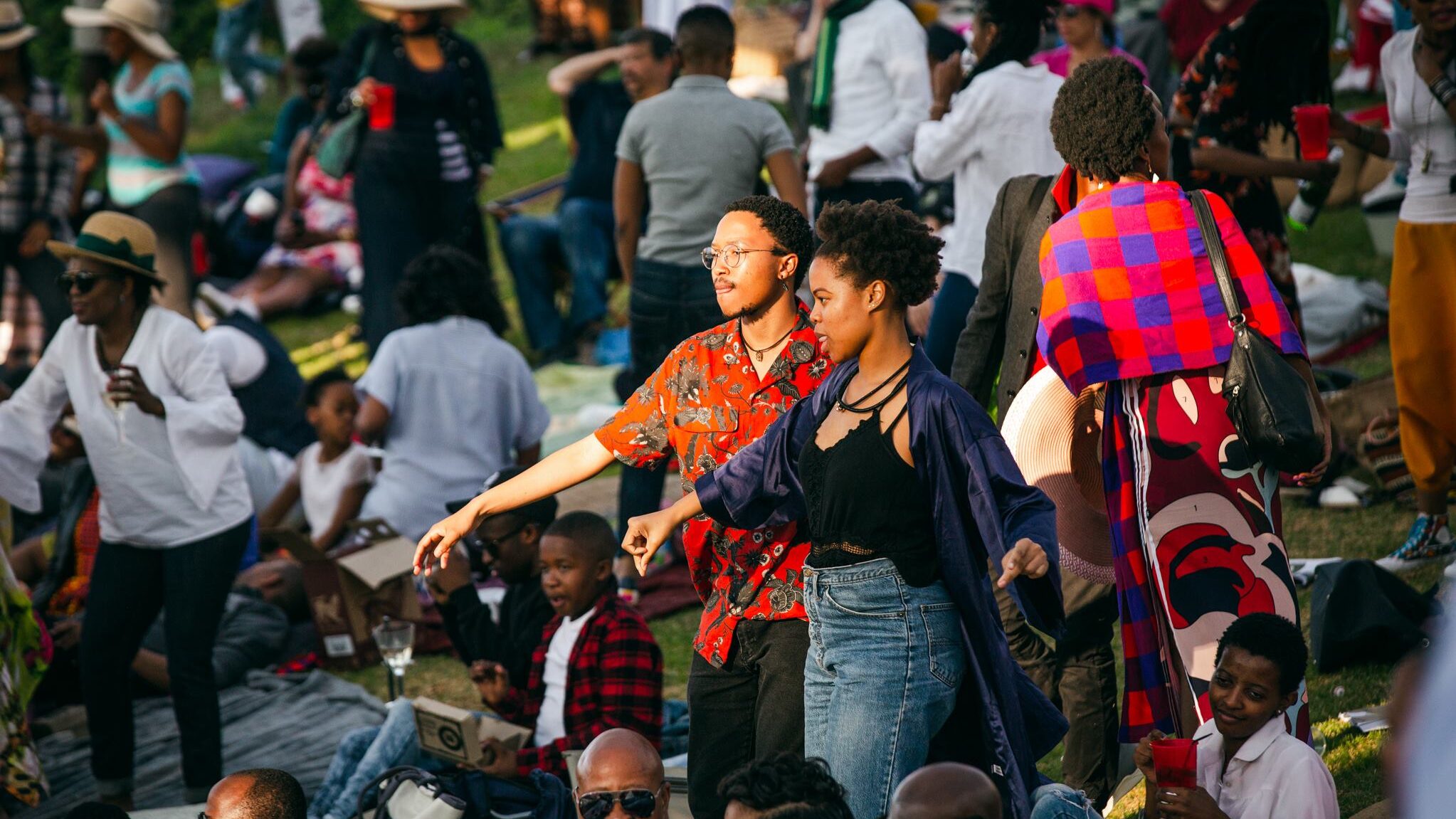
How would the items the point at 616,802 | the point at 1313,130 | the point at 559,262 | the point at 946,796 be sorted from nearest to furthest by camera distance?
1. the point at 946,796
2. the point at 616,802
3. the point at 1313,130
4. the point at 559,262

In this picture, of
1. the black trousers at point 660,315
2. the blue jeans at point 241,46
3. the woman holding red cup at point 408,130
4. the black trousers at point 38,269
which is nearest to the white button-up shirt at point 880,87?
the black trousers at point 660,315

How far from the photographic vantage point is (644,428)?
396cm

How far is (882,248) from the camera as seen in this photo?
3.46 metres

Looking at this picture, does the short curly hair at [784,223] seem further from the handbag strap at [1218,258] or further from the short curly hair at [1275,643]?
the short curly hair at [1275,643]

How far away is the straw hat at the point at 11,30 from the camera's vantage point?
9344 millimetres

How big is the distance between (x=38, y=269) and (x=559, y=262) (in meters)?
3.25

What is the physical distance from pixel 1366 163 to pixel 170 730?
8.00 meters

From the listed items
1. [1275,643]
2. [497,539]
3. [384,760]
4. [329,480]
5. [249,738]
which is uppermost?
[1275,643]

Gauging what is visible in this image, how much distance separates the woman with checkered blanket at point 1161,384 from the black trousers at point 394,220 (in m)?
5.42

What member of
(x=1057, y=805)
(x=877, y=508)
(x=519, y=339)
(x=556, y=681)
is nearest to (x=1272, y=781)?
(x=1057, y=805)

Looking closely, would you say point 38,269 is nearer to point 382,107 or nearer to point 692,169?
point 382,107

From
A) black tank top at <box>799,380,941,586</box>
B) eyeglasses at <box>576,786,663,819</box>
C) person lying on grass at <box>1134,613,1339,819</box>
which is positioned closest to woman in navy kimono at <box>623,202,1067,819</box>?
black tank top at <box>799,380,941,586</box>

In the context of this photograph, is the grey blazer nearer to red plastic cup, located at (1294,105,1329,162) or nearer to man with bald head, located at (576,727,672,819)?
red plastic cup, located at (1294,105,1329,162)

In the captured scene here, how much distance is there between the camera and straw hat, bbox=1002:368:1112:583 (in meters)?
4.22
